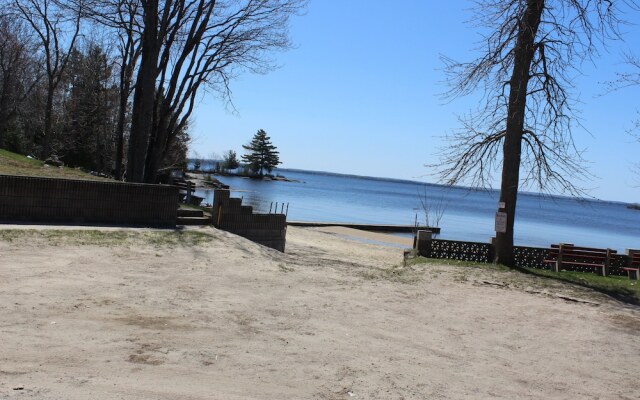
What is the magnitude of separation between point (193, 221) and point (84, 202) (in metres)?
3.13

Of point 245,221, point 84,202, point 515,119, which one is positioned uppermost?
point 515,119

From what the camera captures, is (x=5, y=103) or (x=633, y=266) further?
(x=5, y=103)

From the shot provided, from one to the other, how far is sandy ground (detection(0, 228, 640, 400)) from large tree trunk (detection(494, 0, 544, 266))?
3.27m

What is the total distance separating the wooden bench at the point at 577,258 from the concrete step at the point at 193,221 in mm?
10131

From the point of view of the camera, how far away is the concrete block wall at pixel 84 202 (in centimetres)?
1237

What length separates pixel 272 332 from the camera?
729cm

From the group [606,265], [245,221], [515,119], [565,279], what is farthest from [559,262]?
[245,221]

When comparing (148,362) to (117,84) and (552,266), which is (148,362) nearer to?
(552,266)

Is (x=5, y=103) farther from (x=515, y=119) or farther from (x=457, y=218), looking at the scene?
A: (x=457, y=218)

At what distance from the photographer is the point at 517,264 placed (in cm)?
1736

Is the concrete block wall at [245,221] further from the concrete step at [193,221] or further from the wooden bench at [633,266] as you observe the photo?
the wooden bench at [633,266]

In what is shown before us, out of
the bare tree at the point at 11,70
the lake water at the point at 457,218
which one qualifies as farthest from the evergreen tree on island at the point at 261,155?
the bare tree at the point at 11,70

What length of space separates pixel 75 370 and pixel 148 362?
0.69 meters

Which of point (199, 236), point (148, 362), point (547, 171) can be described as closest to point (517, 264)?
point (547, 171)
